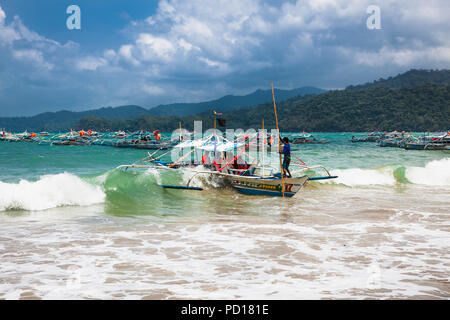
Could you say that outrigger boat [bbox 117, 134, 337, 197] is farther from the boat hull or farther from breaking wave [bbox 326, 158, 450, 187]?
breaking wave [bbox 326, 158, 450, 187]

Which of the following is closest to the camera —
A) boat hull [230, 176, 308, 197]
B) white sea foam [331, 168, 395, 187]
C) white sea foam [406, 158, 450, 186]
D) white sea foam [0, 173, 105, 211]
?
white sea foam [0, 173, 105, 211]

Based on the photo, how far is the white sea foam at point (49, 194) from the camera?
13594 millimetres

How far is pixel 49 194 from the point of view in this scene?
14648 millimetres

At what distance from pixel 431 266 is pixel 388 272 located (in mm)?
1068

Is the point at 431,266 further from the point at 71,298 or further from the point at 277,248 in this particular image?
the point at 71,298

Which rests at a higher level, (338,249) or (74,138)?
(74,138)

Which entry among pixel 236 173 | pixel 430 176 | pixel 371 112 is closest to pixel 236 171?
pixel 236 173

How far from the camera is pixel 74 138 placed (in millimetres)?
77938

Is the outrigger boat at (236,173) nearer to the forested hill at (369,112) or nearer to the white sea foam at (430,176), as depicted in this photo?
the white sea foam at (430,176)

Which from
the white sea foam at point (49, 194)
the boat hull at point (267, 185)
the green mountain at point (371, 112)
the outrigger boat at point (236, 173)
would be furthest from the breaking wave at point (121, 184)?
the green mountain at point (371, 112)

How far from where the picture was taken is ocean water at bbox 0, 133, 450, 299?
6.08 meters

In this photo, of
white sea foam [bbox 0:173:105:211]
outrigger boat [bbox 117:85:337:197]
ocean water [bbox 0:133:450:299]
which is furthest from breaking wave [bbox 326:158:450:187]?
white sea foam [bbox 0:173:105:211]

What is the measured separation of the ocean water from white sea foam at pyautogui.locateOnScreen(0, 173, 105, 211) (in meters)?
0.04
